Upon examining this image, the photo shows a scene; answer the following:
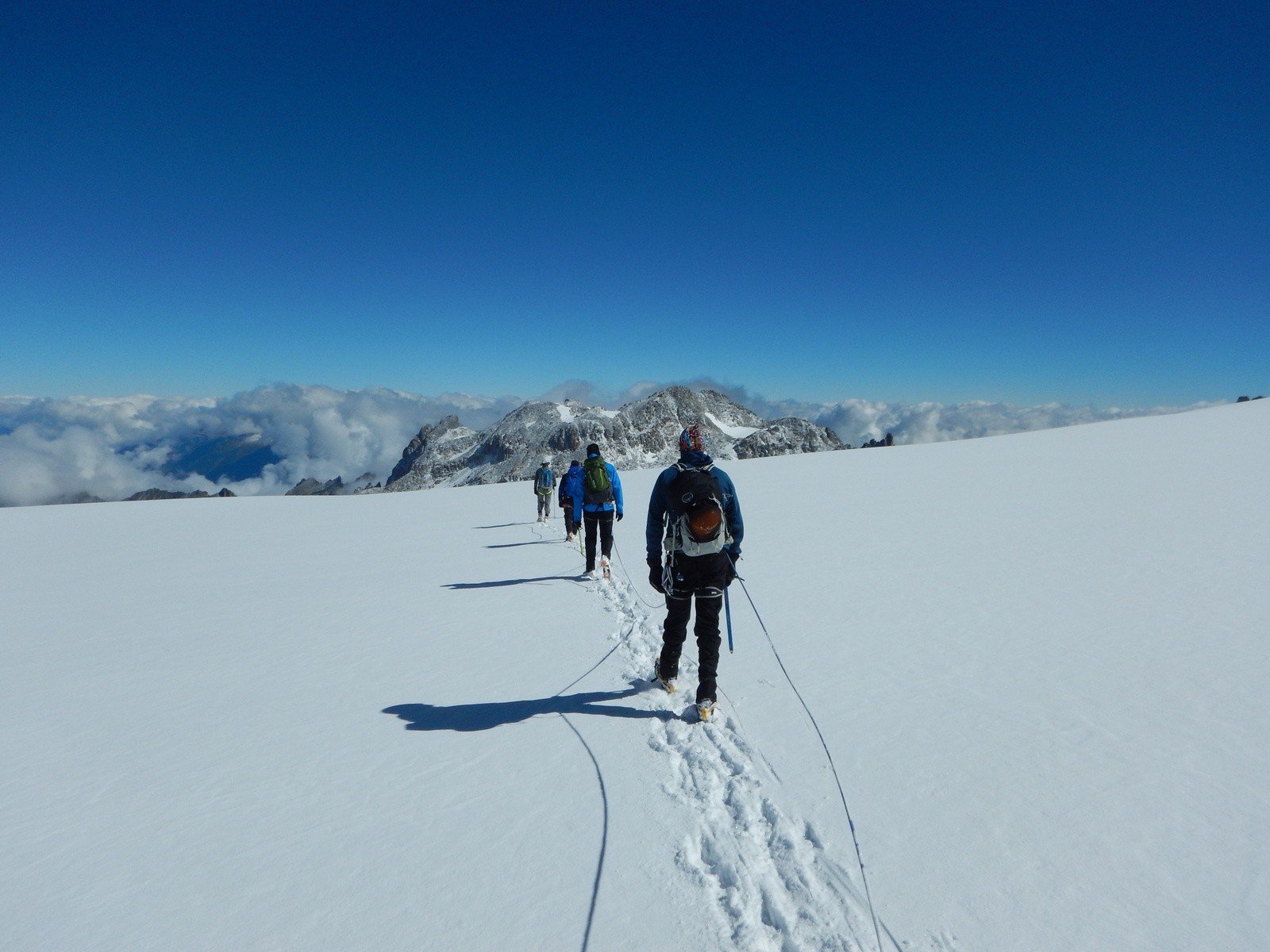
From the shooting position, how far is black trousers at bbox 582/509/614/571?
1105 cm

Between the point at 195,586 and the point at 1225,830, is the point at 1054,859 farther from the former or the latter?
the point at 195,586

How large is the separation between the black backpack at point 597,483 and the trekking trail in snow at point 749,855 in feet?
18.4

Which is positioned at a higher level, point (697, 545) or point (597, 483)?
point (597, 483)

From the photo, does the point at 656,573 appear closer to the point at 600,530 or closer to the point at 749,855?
the point at 749,855

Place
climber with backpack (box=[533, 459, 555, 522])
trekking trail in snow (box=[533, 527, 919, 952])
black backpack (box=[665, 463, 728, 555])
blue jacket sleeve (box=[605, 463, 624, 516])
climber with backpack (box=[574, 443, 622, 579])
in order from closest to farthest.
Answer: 1. trekking trail in snow (box=[533, 527, 919, 952])
2. black backpack (box=[665, 463, 728, 555])
3. blue jacket sleeve (box=[605, 463, 624, 516])
4. climber with backpack (box=[574, 443, 622, 579])
5. climber with backpack (box=[533, 459, 555, 522])

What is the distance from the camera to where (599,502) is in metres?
11.0

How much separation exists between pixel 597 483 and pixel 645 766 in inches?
258

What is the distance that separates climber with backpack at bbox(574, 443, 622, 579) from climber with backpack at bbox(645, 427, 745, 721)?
15.0 feet

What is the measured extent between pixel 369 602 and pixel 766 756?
810 centimetres

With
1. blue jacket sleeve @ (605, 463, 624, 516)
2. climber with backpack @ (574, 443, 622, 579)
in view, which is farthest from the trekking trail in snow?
climber with backpack @ (574, 443, 622, 579)

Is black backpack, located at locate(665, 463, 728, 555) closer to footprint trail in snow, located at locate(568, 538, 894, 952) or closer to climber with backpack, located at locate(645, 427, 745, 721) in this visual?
climber with backpack, located at locate(645, 427, 745, 721)

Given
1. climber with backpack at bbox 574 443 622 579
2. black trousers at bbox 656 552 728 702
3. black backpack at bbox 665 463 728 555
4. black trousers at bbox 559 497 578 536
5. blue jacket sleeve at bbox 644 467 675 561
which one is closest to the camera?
black backpack at bbox 665 463 728 555

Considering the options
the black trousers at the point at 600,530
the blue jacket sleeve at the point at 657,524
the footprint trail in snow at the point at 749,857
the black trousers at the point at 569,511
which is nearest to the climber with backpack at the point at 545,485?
the black trousers at the point at 569,511

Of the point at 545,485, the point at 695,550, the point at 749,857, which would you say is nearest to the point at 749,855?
the point at 749,857
